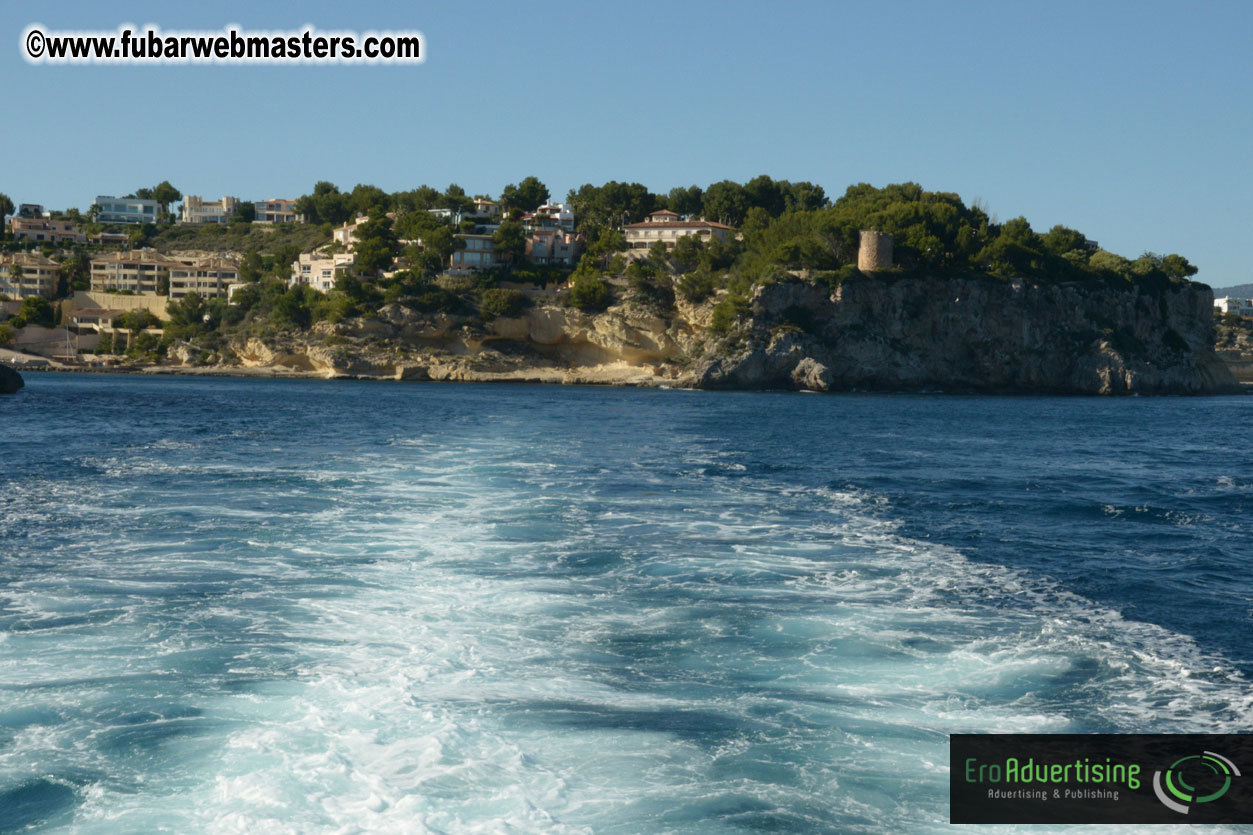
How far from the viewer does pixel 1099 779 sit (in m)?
7.86

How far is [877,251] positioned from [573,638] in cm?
8297

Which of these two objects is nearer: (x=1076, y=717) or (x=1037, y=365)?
(x=1076, y=717)

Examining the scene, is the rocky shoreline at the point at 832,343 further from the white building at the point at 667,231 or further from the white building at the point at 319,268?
the white building at the point at 667,231

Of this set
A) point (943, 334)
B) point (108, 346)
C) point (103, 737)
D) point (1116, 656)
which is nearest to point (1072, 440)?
point (1116, 656)

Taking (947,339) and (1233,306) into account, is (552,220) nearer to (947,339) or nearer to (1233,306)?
(947,339)

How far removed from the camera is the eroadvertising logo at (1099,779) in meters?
7.38

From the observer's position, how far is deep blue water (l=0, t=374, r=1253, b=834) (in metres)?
7.61

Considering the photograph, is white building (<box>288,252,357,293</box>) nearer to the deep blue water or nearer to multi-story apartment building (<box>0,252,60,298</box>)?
multi-story apartment building (<box>0,252,60,298</box>)

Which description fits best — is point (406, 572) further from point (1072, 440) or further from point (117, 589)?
point (1072, 440)

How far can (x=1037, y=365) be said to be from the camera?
89000mm

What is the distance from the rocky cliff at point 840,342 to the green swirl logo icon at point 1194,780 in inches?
2990

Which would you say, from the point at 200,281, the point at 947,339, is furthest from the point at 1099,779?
the point at 200,281

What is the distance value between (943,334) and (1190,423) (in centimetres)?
3635

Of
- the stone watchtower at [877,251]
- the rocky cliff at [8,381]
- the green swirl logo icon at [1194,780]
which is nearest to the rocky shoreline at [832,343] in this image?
the stone watchtower at [877,251]
